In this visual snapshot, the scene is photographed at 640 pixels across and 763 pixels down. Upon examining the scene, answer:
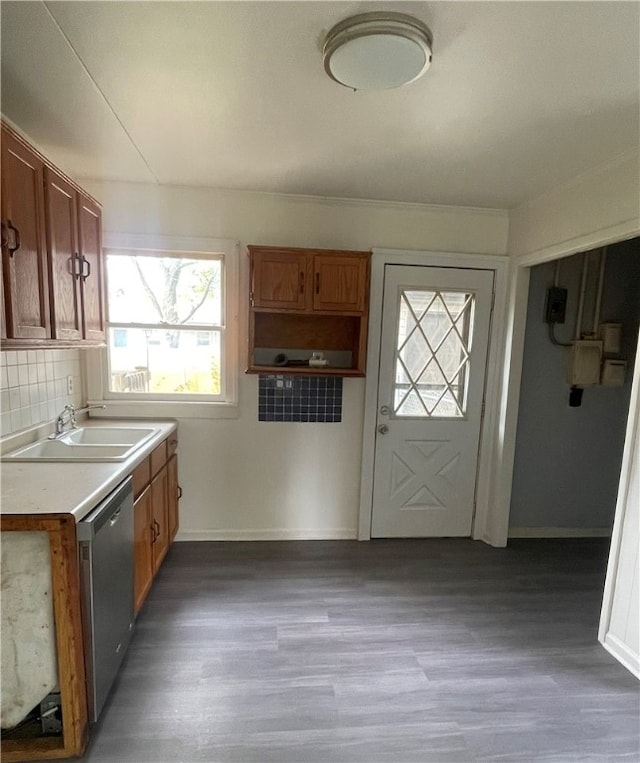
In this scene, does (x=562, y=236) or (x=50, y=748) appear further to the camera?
(x=562, y=236)

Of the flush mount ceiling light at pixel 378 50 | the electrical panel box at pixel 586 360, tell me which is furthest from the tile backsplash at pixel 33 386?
the electrical panel box at pixel 586 360

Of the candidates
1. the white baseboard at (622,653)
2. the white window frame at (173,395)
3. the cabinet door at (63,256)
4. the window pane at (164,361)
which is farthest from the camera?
the window pane at (164,361)

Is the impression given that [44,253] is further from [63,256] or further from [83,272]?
[83,272]

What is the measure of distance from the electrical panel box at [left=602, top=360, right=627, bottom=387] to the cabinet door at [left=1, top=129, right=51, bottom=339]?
11.6 feet

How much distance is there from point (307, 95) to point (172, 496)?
7.86 feet

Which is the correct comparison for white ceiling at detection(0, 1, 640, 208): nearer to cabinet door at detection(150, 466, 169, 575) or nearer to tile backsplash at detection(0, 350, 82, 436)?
tile backsplash at detection(0, 350, 82, 436)

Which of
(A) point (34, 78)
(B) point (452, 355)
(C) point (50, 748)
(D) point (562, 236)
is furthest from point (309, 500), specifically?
(A) point (34, 78)

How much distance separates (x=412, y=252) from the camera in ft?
9.35

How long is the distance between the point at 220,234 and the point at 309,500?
2.05m

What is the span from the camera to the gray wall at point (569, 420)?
117 inches

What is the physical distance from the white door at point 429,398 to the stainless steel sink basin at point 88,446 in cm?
170

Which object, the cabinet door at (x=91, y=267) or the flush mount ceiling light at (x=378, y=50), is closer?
the flush mount ceiling light at (x=378, y=50)

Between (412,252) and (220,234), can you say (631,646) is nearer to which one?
(412,252)

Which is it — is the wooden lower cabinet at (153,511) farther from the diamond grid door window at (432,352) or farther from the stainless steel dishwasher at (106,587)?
the diamond grid door window at (432,352)
